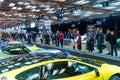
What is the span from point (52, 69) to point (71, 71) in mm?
573

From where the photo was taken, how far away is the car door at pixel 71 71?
6203 millimetres

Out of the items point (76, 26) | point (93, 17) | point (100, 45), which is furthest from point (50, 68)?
point (76, 26)

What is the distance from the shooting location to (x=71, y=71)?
655 centimetres

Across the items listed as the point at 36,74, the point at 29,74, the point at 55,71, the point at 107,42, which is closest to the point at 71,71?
the point at 55,71

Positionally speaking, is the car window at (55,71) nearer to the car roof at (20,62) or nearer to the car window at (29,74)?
the car window at (29,74)

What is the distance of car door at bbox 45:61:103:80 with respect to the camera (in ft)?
20.4

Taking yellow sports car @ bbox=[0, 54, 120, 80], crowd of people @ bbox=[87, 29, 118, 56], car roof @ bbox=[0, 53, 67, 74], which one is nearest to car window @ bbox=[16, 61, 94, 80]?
yellow sports car @ bbox=[0, 54, 120, 80]

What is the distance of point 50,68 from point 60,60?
18.0 inches

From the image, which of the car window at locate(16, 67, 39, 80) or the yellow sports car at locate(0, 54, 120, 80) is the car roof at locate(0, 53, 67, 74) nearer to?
the yellow sports car at locate(0, 54, 120, 80)

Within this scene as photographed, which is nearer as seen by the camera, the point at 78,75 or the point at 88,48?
the point at 78,75

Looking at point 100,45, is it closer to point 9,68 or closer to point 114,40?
point 114,40

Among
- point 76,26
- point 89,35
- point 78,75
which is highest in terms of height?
point 78,75

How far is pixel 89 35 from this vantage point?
20.6m

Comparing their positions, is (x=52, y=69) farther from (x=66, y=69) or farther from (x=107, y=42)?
(x=107, y=42)
